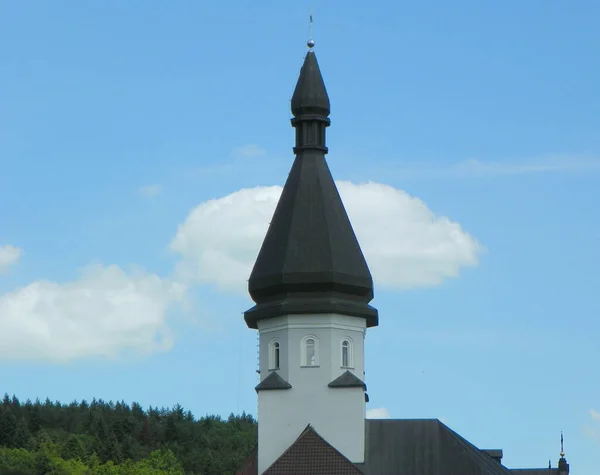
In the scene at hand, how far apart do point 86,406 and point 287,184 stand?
6983 cm

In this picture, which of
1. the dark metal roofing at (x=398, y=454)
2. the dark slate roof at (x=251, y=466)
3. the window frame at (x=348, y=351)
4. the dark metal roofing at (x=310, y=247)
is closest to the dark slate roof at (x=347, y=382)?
the window frame at (x=348, y=351)

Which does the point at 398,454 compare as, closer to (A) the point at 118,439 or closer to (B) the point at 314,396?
(B) the point at 314,396

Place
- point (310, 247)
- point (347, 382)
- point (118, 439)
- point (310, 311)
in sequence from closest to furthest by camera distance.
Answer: point (347, 382) < point (310, 311) < point (310, 247) < point (118, 439)

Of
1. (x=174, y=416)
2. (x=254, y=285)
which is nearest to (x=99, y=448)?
(x=174, y=416)

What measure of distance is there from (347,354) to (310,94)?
25.6ft

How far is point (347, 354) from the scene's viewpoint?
38.3 meters

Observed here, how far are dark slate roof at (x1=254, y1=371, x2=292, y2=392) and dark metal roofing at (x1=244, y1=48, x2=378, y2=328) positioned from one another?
5.85 ft

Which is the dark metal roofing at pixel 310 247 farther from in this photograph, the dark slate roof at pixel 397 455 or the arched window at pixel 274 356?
the dark slate roof at pixel 397 455

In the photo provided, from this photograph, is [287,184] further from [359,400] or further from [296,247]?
[359,400]

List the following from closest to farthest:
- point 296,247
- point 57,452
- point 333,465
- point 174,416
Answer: point 333,465, point 296,247, point 57,452, point 174,416

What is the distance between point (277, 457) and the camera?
37406 millimetres

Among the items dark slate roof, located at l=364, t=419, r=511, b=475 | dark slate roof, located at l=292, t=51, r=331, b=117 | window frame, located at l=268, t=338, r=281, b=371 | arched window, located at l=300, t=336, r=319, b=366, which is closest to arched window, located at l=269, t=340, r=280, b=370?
window frame, located at l=268, t=338, r=281, b=371

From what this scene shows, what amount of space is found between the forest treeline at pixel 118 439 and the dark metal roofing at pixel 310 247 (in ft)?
139

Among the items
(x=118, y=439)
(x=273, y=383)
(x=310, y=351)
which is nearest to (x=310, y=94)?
(x=310, y=351)
